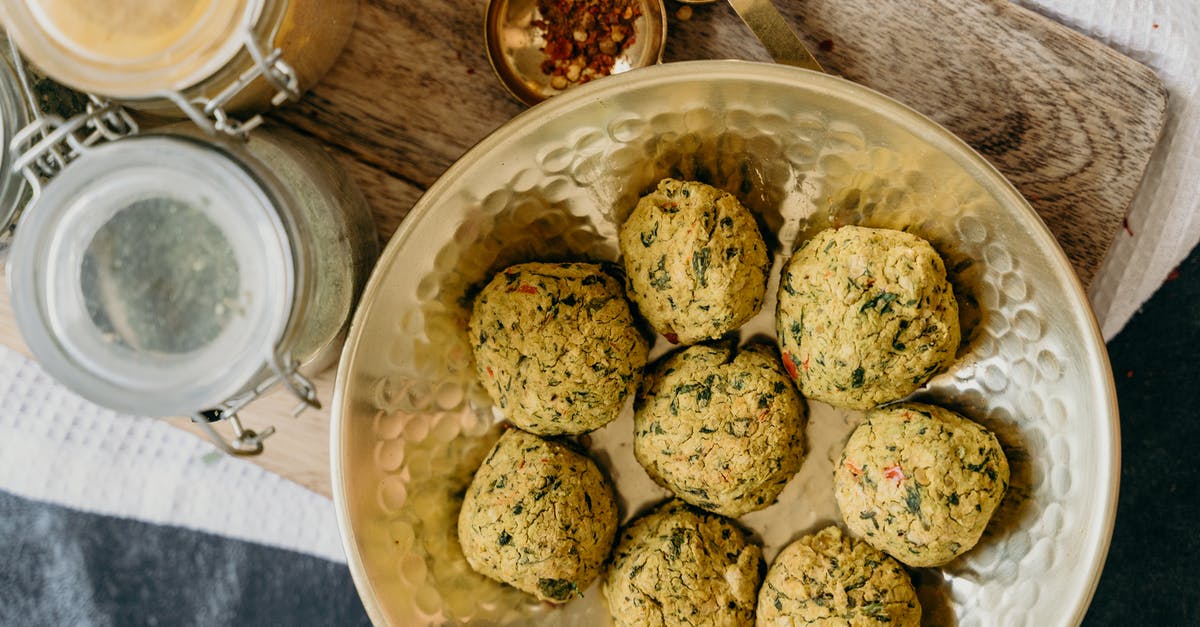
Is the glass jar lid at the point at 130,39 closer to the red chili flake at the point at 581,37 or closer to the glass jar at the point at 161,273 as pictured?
the glass jar at the point at 161,273

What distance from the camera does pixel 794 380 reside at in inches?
44.9

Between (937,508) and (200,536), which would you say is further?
(200,536)

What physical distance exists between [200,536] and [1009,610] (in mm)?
1413

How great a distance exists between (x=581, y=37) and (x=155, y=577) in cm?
132

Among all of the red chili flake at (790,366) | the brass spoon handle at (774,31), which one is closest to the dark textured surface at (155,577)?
the red chili flake at (790,366)

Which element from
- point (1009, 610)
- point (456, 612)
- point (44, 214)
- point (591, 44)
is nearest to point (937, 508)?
point (1009, 610)

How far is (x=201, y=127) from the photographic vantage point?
923 millimetres

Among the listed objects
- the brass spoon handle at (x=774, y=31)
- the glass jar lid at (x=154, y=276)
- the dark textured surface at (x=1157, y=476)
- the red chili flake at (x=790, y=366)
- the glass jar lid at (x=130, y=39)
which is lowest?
the dark textured surface at (x=1157, y=476)

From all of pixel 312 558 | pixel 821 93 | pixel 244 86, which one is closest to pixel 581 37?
pixel 821 93

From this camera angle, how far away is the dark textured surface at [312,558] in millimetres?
1679

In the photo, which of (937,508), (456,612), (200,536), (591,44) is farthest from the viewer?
(200,536)

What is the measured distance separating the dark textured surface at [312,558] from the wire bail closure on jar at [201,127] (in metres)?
0.81

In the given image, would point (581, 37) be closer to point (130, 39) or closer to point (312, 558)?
point (130, 39)

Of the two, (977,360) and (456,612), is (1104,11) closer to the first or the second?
(977,360)
